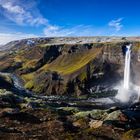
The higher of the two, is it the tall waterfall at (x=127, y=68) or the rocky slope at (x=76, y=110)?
the tall waterfall at (x=127, y=68)

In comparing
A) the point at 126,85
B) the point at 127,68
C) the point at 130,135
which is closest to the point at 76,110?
the point at 130,135

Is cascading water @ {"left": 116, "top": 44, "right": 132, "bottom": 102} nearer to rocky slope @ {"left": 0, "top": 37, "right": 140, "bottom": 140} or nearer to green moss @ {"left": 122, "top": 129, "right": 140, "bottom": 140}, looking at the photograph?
rocky slope @ {"left": 0, "top": 37, "right": 140, "bottom": 140}

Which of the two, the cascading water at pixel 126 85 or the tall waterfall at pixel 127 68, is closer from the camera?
the cascading water at pixel 126 85

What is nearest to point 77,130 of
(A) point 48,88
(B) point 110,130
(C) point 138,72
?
(B) point 110,130

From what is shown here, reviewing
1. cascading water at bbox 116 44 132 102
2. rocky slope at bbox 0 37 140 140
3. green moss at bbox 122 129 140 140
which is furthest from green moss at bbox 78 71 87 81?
green moss at bbox 122 129 140 140

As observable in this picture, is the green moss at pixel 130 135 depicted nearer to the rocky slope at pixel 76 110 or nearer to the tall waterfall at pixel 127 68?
the rocky slope at pixel 76 110

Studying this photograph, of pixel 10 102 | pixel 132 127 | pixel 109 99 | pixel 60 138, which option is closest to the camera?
pixel 60 138

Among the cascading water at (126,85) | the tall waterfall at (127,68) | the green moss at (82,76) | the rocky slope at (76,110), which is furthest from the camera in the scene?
the green moss at (82,76)

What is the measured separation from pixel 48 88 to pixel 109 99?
39548 millimetres

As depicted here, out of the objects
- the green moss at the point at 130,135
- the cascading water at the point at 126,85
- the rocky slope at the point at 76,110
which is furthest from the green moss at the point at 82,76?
the green moss at the point at 130,135

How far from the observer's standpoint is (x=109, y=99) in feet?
425

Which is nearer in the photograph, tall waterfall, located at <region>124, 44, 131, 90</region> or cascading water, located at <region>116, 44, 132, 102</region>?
cascading water, located at <region>116, 44, 132, 102</region>

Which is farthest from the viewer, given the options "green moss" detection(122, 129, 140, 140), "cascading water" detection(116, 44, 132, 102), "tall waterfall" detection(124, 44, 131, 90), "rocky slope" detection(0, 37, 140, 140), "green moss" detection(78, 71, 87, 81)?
"green moss" detection(78, 71, 87, 81)

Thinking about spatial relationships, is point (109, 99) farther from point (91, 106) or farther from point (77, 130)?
point (77, 130)
